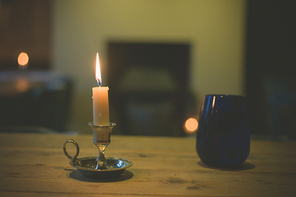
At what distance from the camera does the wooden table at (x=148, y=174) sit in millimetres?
460

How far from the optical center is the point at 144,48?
12.3 feet

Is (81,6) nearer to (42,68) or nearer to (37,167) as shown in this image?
(42,68)

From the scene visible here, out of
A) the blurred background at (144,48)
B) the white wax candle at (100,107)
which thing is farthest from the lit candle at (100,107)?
the blurred background at (144,48)

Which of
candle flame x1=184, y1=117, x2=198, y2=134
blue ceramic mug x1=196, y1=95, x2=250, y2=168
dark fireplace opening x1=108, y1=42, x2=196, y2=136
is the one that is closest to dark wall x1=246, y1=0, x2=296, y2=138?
candle flame x1=184, y1=117, x2=198, y2=134

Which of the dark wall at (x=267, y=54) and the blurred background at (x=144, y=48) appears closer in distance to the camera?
the dark wall at (x=267, y=54)

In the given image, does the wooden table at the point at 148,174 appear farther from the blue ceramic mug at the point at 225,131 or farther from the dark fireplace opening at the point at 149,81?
the dark fireplace opening at the point at 149,81

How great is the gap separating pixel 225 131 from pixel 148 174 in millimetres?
176

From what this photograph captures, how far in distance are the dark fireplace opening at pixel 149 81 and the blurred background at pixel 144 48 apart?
0.01 metres

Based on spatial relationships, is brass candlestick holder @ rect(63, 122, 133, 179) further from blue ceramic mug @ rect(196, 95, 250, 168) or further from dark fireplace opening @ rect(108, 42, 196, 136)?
dark fireplace opening @ rect(108, 42, 196, 136)

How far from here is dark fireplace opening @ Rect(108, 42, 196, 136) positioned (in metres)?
3.65

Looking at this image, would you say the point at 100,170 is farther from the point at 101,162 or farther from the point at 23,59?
the point at 23,59

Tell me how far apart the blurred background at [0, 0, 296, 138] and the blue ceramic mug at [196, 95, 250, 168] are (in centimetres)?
297

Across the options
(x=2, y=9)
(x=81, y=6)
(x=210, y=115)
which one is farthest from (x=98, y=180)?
(x=2, y=9)

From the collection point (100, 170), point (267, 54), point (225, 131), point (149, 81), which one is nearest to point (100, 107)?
point (100, 170)
